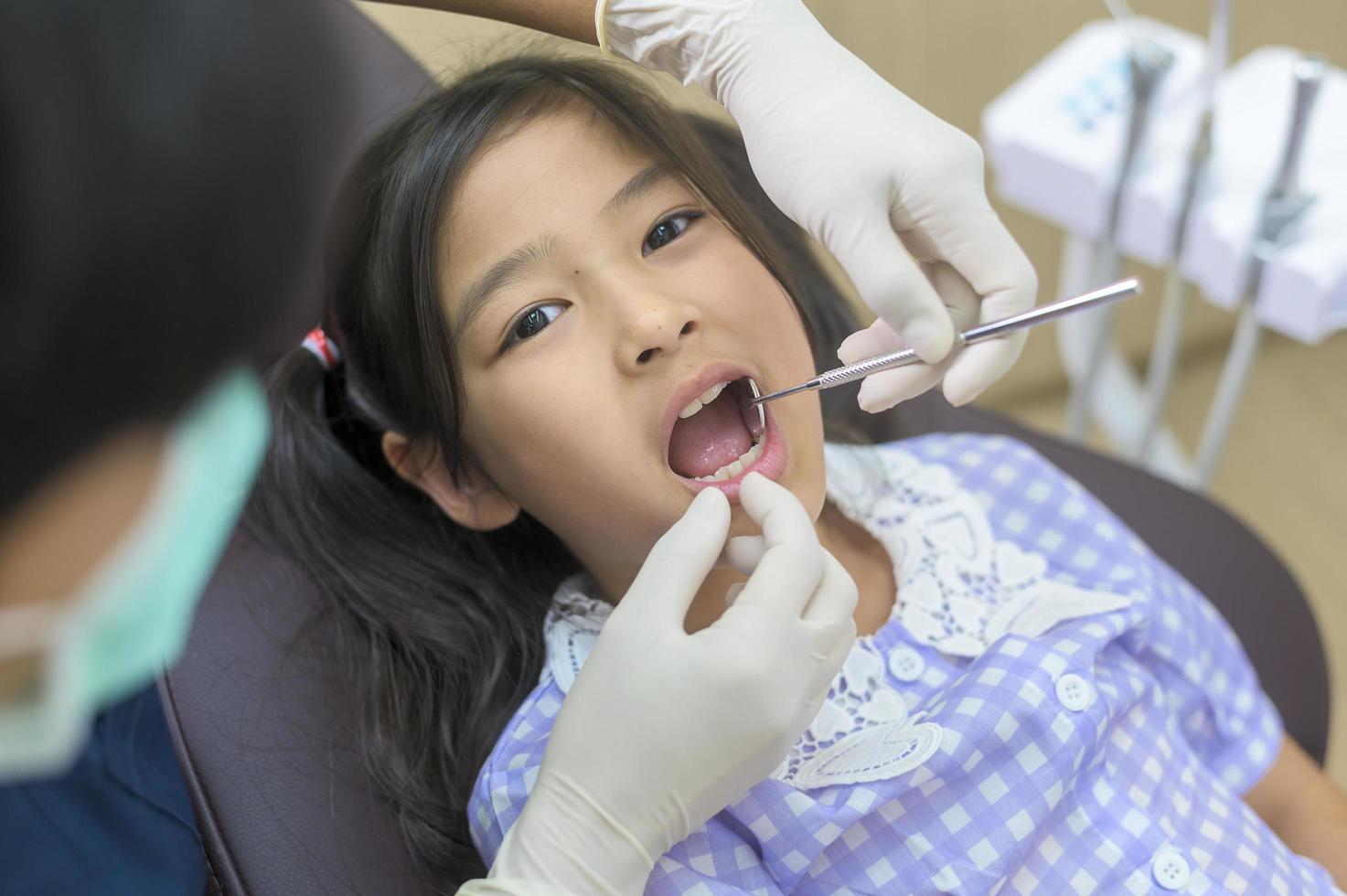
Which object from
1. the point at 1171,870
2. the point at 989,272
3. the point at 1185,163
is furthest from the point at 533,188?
the point at 1185,163

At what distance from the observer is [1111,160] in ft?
5.40

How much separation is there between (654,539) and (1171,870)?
1.71 ft

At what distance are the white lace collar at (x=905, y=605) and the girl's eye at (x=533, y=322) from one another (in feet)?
0.96

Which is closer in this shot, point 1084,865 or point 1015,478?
point 1084,865

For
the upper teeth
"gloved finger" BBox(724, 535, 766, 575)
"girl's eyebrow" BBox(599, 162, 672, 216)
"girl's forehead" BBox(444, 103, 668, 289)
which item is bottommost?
"gloved finger" BBox(724, 535, 766, 575)

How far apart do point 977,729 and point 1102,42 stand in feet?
4.00

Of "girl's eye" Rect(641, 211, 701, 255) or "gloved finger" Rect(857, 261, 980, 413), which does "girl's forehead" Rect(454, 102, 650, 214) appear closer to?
"girl's eye" Rect(641, 211, 701, 255)

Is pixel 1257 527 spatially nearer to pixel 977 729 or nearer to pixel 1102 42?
pixel 1102 42

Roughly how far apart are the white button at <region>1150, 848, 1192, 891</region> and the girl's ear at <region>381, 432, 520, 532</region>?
65cm

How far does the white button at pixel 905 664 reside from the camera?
112 centimetres

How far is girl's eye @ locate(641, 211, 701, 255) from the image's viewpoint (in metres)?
1.04

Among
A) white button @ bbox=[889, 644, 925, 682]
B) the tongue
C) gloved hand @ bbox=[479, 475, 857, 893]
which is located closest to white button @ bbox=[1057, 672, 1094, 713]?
white button @ bbox=[889, 644, 925, 682]

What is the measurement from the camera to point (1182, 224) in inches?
62.6

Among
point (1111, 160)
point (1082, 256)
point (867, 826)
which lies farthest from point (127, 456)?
point (1082, 256)
